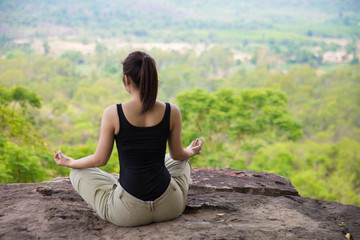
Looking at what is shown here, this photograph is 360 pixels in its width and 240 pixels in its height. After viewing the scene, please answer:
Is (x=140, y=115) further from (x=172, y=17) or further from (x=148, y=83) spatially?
(x=172, y=17)

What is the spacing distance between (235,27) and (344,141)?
63.6 meters

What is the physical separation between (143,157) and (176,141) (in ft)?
1.06

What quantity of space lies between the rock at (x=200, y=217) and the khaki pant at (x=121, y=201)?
0.25 feet

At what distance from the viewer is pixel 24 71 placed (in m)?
40.3

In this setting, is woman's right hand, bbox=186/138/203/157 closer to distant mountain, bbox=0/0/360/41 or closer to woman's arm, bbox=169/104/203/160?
woman's arm, bbox=169/104/203/160

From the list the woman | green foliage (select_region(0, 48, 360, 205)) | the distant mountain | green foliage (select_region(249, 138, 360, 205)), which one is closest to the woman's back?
the woman

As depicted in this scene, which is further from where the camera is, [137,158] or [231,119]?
[231,119]

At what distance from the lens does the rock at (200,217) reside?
265 cm

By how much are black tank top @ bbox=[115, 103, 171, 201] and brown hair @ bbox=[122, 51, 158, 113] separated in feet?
0.59

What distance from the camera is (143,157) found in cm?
260

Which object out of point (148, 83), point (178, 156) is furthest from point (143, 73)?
point (178, 156)

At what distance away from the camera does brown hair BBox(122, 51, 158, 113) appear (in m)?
2.42


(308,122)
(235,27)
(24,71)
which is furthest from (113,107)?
(235,27)

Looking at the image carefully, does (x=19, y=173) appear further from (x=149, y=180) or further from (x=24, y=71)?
(x=24, y=71)
